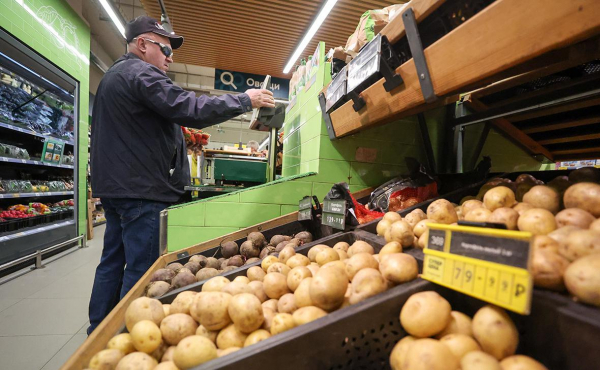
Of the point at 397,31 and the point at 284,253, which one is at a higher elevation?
the point at 397,31

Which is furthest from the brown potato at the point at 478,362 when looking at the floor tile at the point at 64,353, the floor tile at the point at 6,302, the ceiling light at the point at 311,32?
the ceiling light at the point at 311,32

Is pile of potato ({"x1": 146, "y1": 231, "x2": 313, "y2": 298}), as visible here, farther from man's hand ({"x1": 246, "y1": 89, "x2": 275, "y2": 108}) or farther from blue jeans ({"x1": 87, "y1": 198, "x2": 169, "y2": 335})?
man's hand ({"x1": 246, "y1": 89, "x2": 275, "y2": 108})

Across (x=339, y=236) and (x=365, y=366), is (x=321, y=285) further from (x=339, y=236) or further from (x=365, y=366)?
(x=339, y=236)

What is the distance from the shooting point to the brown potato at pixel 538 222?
31.0 inches

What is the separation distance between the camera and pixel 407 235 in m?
1.10

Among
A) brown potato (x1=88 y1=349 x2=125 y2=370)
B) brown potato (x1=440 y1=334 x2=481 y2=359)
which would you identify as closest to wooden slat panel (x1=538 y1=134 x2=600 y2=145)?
brown potato (x1=440 y1=334 x2=481 y2=359)

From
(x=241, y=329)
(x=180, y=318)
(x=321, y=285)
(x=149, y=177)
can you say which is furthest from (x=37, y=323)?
(x=321, y=285)

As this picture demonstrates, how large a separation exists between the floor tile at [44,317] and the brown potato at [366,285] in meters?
2.86

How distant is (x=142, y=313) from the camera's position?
997 millimetres

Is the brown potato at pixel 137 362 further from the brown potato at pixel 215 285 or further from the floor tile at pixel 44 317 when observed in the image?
the floor tile at pixel 44 317

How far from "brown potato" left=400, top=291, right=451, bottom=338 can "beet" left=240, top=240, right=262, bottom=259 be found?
1096mm

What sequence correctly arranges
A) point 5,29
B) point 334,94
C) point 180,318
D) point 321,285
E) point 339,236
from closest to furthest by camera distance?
point 321,285 → point 180,318 → point 339,236 → point 334,94 → point 5,29

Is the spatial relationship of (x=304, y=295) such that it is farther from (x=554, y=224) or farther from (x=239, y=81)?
(x=239, y=81)

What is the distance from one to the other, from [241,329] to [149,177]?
1590 mm
